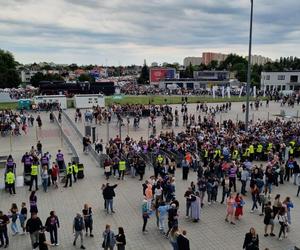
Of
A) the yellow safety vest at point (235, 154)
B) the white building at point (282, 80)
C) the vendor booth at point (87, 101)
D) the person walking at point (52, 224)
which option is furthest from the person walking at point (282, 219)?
the white building at point (282, 80)

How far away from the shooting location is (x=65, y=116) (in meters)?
43.0

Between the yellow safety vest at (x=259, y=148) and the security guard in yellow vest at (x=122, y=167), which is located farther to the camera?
the yellow safety vest at (x=259, y=148)

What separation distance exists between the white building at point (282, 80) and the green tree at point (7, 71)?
63.1 m

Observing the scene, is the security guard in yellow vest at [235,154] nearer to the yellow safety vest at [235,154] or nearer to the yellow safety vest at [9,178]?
the yellow safety vest at [235,154]

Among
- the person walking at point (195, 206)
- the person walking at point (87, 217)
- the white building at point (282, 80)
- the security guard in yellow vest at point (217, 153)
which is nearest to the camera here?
the person walking at point (87, 217)

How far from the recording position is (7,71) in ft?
296

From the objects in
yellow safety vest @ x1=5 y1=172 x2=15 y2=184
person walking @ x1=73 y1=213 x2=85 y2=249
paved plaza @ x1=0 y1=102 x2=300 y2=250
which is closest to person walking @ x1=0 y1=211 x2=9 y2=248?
paved plaza @ x1=0 y1=102 x2=300 y2=250

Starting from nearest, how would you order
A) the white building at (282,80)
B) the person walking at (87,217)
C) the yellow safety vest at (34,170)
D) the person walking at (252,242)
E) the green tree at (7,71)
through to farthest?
the person walking at (252,242) < the person walking at (87,217) < the yellow safety vest at (34,170) < the green tree at (7,71) < the white building at (282,80)

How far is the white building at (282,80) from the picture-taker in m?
89.4

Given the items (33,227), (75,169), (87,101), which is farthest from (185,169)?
(87,101)

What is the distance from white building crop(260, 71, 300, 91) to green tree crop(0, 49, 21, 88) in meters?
63.1

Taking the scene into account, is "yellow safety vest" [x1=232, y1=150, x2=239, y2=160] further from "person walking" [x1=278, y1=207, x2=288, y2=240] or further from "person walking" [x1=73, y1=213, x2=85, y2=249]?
"person walking" [x1=73, y1=213, x2=85, y2=249]

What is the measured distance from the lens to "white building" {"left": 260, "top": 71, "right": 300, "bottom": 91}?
89438mm

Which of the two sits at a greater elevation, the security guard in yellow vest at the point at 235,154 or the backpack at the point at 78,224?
the security guard in yellow vest at the point at 235,154
